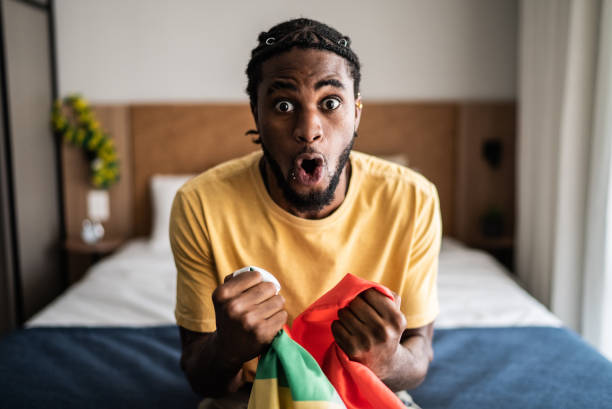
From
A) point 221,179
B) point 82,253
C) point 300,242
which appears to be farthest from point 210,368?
point 82,253

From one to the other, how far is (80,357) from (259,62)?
1.08 metres

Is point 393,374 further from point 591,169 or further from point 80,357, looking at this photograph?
point 591,169

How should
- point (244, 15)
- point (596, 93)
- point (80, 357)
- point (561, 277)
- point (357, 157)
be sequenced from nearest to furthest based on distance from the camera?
1. point (357, 157)
2. point (80, 357)
3. point (596, 93)
4. point (561, 277)
5. point (244, 15)

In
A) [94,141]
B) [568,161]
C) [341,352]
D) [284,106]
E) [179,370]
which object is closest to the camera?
[341,352]

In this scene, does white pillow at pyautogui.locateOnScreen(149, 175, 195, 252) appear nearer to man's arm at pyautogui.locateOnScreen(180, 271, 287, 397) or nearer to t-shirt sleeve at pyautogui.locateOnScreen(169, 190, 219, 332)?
t-shirt sleeve at pyautogui.locateOnScreen(169, 190, 219, 332)

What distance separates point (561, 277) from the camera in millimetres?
2314

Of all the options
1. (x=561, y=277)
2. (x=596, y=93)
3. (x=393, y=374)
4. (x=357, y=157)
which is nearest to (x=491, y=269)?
(x=561, y=277)

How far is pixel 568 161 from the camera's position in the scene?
2.26 meters

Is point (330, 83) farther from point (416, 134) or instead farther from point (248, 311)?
point (416, 134)

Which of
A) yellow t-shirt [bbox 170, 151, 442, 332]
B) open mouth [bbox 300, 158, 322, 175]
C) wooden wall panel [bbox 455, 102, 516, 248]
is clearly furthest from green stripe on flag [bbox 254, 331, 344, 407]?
wooden wall panel [bbox 455, 102, 516, 248]

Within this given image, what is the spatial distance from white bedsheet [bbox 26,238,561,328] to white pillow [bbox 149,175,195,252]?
10.8 inches

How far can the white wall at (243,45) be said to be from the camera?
10.3ft

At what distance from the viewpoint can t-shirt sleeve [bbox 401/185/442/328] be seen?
1195mm

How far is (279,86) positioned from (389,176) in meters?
0.39
